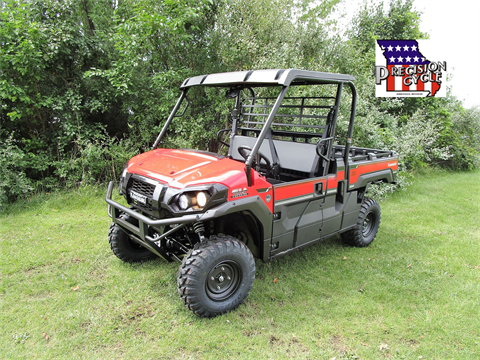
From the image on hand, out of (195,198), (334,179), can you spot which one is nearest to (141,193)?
(195,198)

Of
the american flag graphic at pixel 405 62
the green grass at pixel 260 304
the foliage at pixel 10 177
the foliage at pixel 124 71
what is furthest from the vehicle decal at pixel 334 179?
the american flag graphic at pixel 405 62

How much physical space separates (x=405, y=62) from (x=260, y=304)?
27.6ft

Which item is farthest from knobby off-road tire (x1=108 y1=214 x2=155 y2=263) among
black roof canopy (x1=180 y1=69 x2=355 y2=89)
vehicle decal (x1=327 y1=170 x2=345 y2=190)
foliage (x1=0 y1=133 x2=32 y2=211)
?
foliage (x1=0 y1=133 x2=32 y2=211)

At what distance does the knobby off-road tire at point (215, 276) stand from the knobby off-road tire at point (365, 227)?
1.92 m

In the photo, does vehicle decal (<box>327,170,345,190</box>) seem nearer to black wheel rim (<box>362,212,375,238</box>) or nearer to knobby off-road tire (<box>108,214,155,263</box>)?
black wheel rim (<box>362,212,375,238</box>)

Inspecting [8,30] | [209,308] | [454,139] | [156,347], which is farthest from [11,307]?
[454,139]

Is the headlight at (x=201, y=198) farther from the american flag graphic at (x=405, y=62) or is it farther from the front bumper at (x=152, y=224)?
the american flag graphic at (x=405, y=62)

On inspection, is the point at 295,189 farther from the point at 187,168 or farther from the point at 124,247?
the point at 124,247

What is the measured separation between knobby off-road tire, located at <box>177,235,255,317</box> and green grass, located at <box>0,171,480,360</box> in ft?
0.52

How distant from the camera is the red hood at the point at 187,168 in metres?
2.74

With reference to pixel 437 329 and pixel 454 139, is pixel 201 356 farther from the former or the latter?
pixel 454 139

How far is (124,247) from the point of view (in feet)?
12.2

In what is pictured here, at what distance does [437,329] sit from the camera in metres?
2.87

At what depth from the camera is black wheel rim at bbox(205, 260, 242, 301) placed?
9.44 ft
